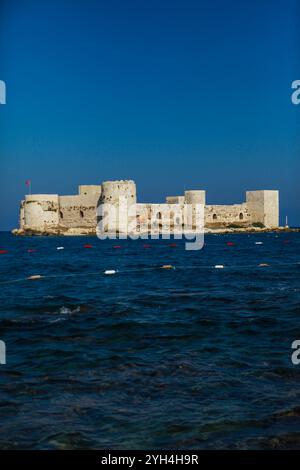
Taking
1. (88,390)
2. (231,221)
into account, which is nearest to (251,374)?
(88,390)

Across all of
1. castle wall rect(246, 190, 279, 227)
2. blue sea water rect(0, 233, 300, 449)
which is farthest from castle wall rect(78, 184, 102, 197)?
blue sea water rect(0, 233, 300, 449)

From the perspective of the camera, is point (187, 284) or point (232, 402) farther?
point (187, 284)

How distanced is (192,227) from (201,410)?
54.7m

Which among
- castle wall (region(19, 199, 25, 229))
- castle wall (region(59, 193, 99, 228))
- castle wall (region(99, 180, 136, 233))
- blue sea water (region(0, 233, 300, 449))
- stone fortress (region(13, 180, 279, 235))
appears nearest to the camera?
blue sea water (region(0, 233, 300, 449))

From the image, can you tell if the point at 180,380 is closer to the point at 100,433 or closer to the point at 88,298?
the point at 100,433

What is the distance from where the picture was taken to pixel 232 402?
5.27 meters

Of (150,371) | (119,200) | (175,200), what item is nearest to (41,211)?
(119,200)

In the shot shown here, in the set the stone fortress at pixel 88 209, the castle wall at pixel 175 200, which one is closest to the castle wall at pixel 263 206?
the stone fortress at pixel 88 209

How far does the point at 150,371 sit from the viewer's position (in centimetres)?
628

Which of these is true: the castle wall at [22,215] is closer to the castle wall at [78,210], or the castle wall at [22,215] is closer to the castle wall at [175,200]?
the castle wall at [78,210]

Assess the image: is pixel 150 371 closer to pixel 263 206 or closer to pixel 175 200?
pixel 175 200

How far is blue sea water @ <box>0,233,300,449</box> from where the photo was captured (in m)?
4.58

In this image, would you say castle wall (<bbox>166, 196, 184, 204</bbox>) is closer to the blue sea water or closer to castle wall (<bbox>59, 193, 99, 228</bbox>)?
castle wall (<bbox>59, 193, 99, 228</bbox>)

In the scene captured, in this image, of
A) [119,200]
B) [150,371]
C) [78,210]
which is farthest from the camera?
[78,210]
